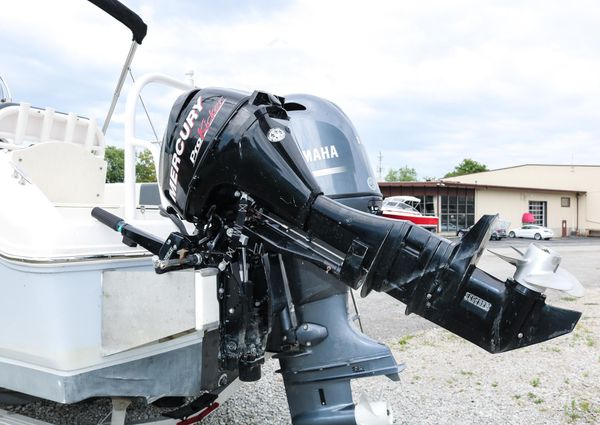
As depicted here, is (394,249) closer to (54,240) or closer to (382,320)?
(54,240)

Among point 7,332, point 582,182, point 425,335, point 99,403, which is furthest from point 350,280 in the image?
point 582,182

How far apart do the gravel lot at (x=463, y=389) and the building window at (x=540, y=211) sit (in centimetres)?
3739

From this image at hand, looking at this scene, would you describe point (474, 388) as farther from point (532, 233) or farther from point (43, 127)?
point (532, 233)

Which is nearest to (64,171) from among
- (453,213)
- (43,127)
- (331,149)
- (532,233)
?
(43,127)

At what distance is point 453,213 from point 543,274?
35561mm

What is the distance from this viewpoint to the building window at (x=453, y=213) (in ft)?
116

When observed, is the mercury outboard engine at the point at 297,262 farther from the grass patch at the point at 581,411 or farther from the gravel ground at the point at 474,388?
A: the grass patch at the point at 581,411

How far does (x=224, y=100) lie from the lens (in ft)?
5.93

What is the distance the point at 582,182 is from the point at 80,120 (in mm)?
47927

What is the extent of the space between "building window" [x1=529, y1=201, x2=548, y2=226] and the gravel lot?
37.4m

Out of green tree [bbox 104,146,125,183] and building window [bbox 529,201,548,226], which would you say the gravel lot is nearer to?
green tree [bbox 104,146,125,183]

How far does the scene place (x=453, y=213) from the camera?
35.6 metres

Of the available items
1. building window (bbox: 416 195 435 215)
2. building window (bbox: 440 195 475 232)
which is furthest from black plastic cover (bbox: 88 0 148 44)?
building window (bbox: 440 195 475 232)

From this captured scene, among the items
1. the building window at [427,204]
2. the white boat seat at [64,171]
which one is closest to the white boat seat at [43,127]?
the white boat seat at [64,171]
